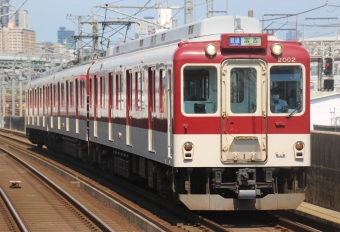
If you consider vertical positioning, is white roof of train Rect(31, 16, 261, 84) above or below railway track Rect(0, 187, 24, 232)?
above

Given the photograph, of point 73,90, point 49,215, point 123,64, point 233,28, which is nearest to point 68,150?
point 73,90

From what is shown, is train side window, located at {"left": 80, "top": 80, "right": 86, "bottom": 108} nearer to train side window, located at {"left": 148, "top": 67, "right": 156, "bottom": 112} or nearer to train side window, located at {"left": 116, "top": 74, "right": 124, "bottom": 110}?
train side window, located at {"left": 116, "top": 74, "right": 124, "bottom": 110}

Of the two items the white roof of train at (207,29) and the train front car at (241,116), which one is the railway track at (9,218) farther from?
the white roof of train at (207,29)

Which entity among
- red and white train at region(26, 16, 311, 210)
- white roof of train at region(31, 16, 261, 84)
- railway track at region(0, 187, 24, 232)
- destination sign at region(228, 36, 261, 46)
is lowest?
railway track at region(0, 187, 24, 232)

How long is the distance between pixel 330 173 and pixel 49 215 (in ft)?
16.8

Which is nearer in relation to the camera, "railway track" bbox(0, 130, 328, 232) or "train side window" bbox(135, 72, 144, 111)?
"railway track" bbox(0, 130, 328, 232)

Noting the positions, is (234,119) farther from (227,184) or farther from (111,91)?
(111,91)

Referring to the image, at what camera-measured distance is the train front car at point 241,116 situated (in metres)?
12.5

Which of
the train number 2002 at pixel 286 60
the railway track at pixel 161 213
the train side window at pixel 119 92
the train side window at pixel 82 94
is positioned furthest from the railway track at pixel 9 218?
the train side window at pixel 82 94

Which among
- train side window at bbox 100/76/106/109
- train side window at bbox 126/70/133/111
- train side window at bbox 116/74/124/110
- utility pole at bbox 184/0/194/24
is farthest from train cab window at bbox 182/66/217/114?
utility pole at bbox 184/0/194/24

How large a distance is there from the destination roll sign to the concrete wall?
2062 millimetres

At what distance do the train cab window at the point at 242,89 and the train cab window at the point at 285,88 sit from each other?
30cm

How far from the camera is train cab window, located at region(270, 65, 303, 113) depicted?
12.7 meters

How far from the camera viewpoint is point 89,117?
21906 millimetres
